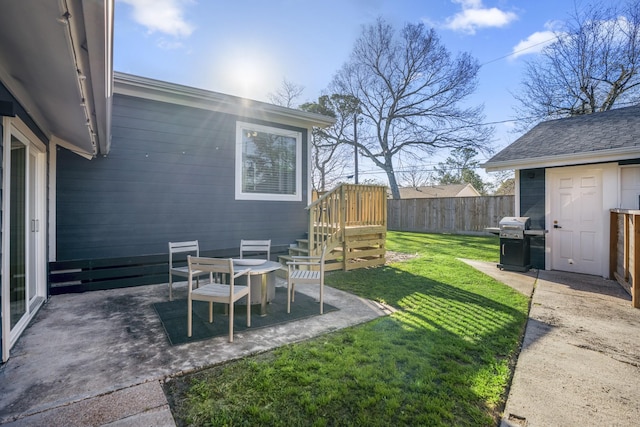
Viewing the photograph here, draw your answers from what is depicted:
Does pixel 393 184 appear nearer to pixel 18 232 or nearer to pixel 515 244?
pixel 515 244

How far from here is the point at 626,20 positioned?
1223 centimetres

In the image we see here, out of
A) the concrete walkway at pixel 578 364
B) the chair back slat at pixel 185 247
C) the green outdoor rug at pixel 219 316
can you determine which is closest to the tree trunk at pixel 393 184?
the concrete walkway at pixel 578 364

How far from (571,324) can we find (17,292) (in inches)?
232

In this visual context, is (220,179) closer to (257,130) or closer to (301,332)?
(257,130)

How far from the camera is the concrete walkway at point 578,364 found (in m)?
1.98

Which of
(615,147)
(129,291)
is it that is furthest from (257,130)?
(615,147)

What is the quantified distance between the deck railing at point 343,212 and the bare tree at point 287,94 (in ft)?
43.6

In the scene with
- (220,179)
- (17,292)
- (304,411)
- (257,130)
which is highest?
(257,130)

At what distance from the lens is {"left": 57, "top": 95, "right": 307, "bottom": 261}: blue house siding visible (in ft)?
15.5

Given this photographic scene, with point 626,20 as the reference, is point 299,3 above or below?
below

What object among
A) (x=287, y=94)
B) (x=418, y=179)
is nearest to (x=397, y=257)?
(x=287, y=94)

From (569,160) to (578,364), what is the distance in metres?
4.68

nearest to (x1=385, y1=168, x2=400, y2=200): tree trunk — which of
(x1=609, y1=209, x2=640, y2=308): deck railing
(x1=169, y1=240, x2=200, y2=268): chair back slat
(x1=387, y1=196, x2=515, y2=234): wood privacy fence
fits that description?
(x1=387, y1=196, x2=515, y2=234): wood privacy fence

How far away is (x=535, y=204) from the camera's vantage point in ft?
21.5
